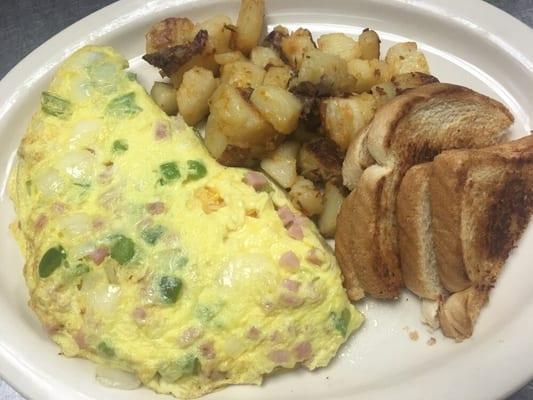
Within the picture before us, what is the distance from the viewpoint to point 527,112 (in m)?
2.69

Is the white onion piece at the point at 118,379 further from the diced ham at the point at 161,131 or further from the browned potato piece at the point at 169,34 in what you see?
the browned potato piece at the point at 169,34

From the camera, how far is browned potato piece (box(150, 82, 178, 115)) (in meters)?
2.78

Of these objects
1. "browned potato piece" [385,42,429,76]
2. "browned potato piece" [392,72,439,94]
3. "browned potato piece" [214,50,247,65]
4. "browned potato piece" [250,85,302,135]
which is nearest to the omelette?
"browned potato piece" [250,85,302,135]

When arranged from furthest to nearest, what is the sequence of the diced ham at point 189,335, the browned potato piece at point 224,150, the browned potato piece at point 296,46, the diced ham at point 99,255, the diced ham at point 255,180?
the browned potato piece at point 296,46 < the browned potato piece at point 224,150 < the diced ham at point 255,180 < the diced ham at point 99,255 < the diced ham at point 189,335

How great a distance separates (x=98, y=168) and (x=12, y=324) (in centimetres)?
71

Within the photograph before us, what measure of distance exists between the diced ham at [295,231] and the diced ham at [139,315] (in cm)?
58

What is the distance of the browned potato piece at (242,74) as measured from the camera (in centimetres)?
259

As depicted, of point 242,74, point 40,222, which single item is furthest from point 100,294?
point 242,74

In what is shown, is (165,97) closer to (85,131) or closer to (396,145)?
(85,131)

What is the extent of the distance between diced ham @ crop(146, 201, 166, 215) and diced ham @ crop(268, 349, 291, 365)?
0.64 m

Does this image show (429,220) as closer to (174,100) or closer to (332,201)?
(332,201)

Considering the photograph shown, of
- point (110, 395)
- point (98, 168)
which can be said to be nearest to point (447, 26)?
point (98, 168)

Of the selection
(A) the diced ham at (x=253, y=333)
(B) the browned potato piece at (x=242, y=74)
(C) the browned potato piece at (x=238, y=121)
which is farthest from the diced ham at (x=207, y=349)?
(B) the browned potato piece at (x=242, y=74)

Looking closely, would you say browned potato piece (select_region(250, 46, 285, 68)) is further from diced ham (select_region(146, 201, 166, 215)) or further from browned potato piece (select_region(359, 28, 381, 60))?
diced ham (select_region(146, 201, 166, 215))
